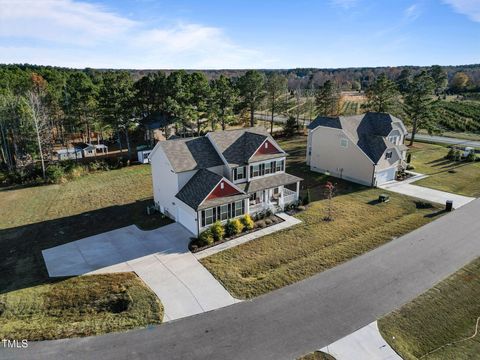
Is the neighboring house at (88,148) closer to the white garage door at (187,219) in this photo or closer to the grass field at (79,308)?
the white garage door at (187,219)

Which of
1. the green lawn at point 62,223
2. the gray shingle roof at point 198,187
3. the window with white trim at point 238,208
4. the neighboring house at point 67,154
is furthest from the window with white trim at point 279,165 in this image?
the neighboring house at point 67,154

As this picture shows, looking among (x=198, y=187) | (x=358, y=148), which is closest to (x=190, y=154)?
(x=198, y=187)

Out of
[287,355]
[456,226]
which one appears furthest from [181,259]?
[456,226]

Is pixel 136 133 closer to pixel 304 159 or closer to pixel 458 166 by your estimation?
pixel 304 159

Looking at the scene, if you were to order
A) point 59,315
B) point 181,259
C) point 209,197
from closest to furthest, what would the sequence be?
point 59,315, point 181,259, point 209,197

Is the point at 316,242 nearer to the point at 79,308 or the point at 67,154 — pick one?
the point at 79,308

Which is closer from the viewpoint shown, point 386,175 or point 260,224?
point 260,224
